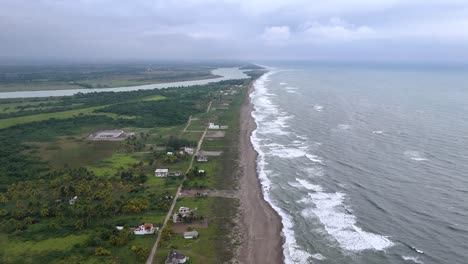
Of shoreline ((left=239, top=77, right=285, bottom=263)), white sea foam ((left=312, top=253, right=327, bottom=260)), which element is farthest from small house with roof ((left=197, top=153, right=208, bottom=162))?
white sea foam ((left=312, top=253, right=327, bottom=260))

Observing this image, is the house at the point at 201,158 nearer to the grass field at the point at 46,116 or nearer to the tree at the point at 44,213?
A: the tree at the point at 44,213

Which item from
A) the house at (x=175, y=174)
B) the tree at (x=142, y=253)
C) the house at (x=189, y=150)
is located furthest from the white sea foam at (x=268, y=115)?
the tree at (x=142, y=253)

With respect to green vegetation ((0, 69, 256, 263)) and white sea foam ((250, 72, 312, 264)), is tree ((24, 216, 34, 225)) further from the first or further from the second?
white sea foam ((250, 72, 312, 264))

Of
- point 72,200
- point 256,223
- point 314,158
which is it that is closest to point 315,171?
point 314,158

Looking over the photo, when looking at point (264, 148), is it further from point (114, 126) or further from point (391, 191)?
point (114, 126)

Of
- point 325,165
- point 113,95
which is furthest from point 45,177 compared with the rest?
point 113,95
